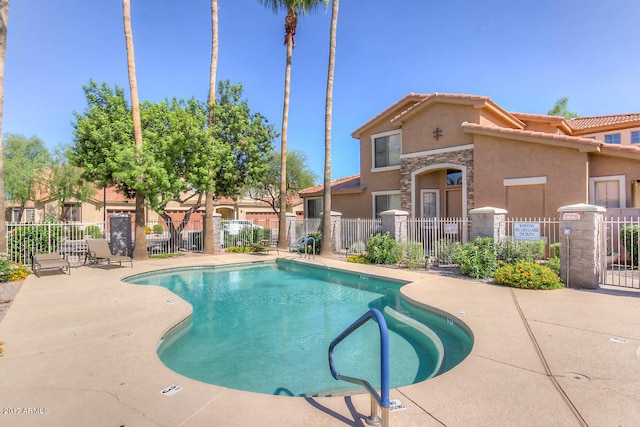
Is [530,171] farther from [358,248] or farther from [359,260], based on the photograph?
[358,248]

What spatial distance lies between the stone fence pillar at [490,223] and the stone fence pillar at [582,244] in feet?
8.33

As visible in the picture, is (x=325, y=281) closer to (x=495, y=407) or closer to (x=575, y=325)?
(x=575, y=325)

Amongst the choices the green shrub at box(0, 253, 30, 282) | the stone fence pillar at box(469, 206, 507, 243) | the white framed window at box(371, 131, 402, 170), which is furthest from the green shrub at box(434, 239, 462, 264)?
the green shrub at box(0, 253, 30, 282)

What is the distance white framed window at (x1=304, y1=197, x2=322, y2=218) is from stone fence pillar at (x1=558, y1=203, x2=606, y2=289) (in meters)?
16.5

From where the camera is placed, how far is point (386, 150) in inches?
821

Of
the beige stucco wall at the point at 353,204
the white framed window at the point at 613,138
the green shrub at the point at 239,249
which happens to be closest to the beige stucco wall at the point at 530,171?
the beige stucco wall at the point at 353,204

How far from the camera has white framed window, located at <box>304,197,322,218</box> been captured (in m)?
24.8

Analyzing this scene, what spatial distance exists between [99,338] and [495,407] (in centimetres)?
577

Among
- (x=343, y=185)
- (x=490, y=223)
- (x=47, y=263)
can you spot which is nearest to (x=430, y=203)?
(x=490, y=223)

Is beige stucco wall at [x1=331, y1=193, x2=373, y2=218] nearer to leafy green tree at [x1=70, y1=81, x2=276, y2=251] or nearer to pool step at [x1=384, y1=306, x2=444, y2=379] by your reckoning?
leafy green tree at [x1=70, y1=81, x2=276, y2=251]

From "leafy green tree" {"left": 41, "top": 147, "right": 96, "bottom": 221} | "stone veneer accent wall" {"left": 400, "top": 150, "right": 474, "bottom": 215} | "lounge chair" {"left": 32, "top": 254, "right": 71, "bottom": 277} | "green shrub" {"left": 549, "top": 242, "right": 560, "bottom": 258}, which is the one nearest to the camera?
"lounge chair" {"left": 32, "top": 254, "right": 71, "bottom": 277}

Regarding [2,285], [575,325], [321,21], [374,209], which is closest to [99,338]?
[2,285]

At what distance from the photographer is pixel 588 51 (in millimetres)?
13984

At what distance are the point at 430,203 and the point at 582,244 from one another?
9905 millimetres
